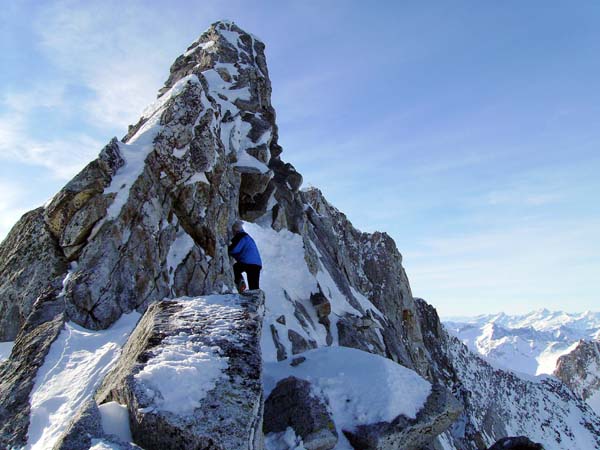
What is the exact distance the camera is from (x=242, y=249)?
14.5 metres

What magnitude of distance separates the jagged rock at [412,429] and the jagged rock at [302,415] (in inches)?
23.9

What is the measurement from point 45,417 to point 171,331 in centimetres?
497

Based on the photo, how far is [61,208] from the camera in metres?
17.6

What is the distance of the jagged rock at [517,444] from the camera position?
31.0ft

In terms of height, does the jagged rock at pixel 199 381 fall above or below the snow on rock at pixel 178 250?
below

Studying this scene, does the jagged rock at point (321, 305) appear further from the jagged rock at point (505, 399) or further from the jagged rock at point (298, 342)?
the jagged rock at point (505, 399)

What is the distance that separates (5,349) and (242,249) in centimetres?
930

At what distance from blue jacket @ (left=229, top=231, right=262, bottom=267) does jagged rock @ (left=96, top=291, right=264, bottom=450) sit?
14.1 feet

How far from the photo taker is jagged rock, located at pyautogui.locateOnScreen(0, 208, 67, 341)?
16.0m

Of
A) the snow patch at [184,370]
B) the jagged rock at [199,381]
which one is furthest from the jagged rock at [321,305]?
the snow patch at [184,370]

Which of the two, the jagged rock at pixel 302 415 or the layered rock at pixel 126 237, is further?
the layered rock at pixel 126 237

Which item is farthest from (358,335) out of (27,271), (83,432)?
(83,432)

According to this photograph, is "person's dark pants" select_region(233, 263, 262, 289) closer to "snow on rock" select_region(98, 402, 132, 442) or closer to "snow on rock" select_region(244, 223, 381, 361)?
"snow on rock" select_region(98, 402, 132, 442)

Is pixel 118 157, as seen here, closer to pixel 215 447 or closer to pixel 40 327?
pixel 40 327
